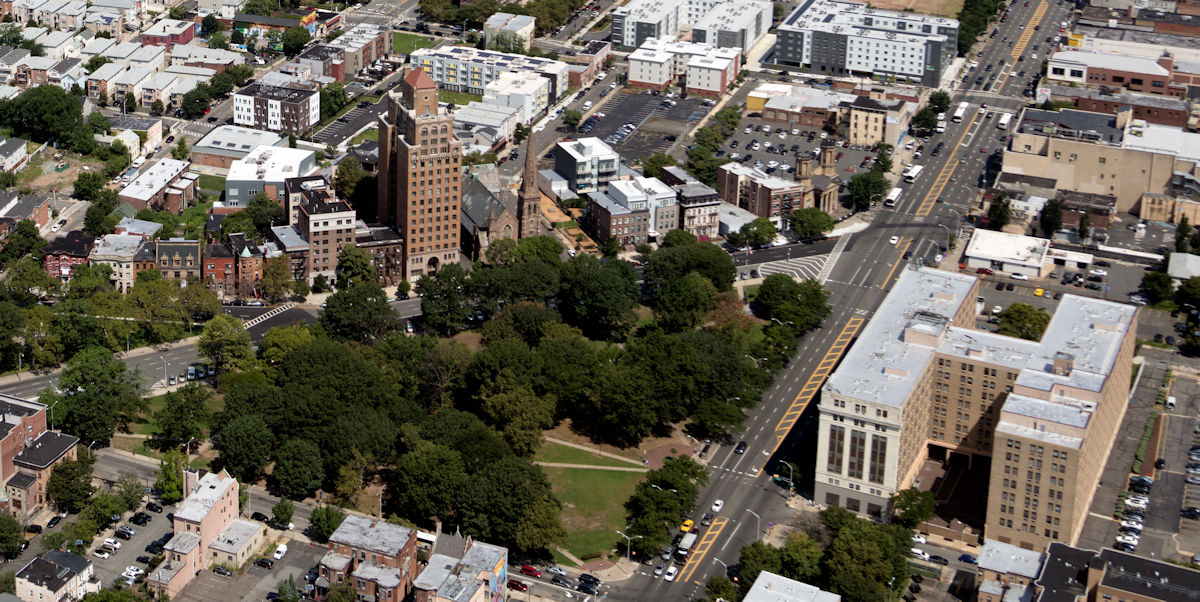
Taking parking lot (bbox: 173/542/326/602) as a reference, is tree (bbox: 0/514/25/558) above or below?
above

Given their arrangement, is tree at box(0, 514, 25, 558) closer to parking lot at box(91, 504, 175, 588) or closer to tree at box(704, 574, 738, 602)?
parking lot at box(91, 504, 175, 588)

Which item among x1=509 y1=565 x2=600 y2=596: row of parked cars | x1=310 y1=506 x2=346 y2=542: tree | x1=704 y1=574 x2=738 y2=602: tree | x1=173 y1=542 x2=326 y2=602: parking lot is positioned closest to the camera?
x1=704 y1=574 x2=738 y2=602: tree

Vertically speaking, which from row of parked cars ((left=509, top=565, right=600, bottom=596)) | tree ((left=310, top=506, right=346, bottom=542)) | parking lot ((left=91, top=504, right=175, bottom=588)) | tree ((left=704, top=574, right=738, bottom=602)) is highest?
tree ((left=310, top=506, right=346, bottom=542))

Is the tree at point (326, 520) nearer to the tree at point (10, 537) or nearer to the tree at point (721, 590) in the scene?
the tree at point (10, 537)

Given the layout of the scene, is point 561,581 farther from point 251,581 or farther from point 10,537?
point 10,537

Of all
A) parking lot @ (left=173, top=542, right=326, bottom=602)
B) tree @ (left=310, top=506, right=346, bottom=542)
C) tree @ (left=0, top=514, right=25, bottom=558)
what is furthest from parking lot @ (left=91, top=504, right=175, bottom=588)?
tree @ (left=310, top=506, right=346, bottom=542)

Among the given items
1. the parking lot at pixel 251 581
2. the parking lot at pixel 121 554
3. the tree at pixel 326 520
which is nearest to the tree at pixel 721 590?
the tree at pixel 326 520
